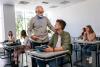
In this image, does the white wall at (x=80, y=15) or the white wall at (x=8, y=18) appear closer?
the white wall at (x=80, y=15)

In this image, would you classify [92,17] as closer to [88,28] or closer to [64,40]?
[88,28]

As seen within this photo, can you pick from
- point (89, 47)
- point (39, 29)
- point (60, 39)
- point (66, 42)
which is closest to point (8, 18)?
point (89, 47)

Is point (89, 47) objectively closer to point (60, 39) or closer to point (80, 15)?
point (60, 39)

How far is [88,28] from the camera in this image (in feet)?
17.1

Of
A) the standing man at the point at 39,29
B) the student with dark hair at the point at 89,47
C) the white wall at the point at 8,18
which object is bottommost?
the student with dark hair at the point at 89,47

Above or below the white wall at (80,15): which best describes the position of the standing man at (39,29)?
below

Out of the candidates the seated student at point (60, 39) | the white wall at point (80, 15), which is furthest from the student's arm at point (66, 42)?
the white wall at point (80, 15)

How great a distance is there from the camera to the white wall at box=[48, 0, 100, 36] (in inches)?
296

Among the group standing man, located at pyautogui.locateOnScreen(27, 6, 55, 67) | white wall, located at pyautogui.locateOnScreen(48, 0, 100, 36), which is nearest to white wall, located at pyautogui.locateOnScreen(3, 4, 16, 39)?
white wall, located at pyautogui.locateOnScreen(48, 0, 100, 36)

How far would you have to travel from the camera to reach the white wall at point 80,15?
7520 millimetres

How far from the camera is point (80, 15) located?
8500 millimetres

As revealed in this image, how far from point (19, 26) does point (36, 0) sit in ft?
10.7

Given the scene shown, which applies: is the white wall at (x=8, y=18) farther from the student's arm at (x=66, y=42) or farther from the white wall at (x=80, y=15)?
the student's arm at (x=66, y=42)

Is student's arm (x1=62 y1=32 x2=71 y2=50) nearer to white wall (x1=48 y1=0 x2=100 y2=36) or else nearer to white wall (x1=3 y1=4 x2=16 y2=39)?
white wall (x1=48 y1=0 x2=100 y2=36)
